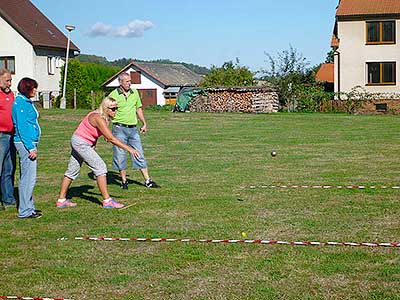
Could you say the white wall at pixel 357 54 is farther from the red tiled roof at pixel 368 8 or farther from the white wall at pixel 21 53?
the white wall at pixel 21 53

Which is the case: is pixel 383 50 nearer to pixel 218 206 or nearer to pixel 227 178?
pixel 227 178

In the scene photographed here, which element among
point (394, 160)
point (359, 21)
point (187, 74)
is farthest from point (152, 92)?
point (394, 160)

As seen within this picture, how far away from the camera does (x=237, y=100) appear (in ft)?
133

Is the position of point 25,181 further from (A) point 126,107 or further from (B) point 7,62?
(B) point 7,62

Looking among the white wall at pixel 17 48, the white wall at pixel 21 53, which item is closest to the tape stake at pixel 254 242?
the white wall at pixel 21 53

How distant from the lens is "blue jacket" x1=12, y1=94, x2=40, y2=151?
905 centimetres

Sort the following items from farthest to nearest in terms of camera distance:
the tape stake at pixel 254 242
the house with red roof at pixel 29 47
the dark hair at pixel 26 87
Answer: the house with red roof at pixel 29 47 → the dark hair at pixel 26 87 → the tape stake at pixel 254 242

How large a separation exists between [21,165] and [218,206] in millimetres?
2733

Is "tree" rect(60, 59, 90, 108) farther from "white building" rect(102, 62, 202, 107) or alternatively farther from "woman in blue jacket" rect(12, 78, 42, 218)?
"woman in blue jacket" rect(12, 78, 42, 218)

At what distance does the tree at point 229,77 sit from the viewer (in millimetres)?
54000

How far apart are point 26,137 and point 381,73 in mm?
38682

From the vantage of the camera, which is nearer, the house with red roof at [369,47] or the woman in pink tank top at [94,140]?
the woman in pink tank top at [94,140]

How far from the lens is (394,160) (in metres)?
15.5

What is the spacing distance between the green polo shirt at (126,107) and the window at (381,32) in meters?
35.8
